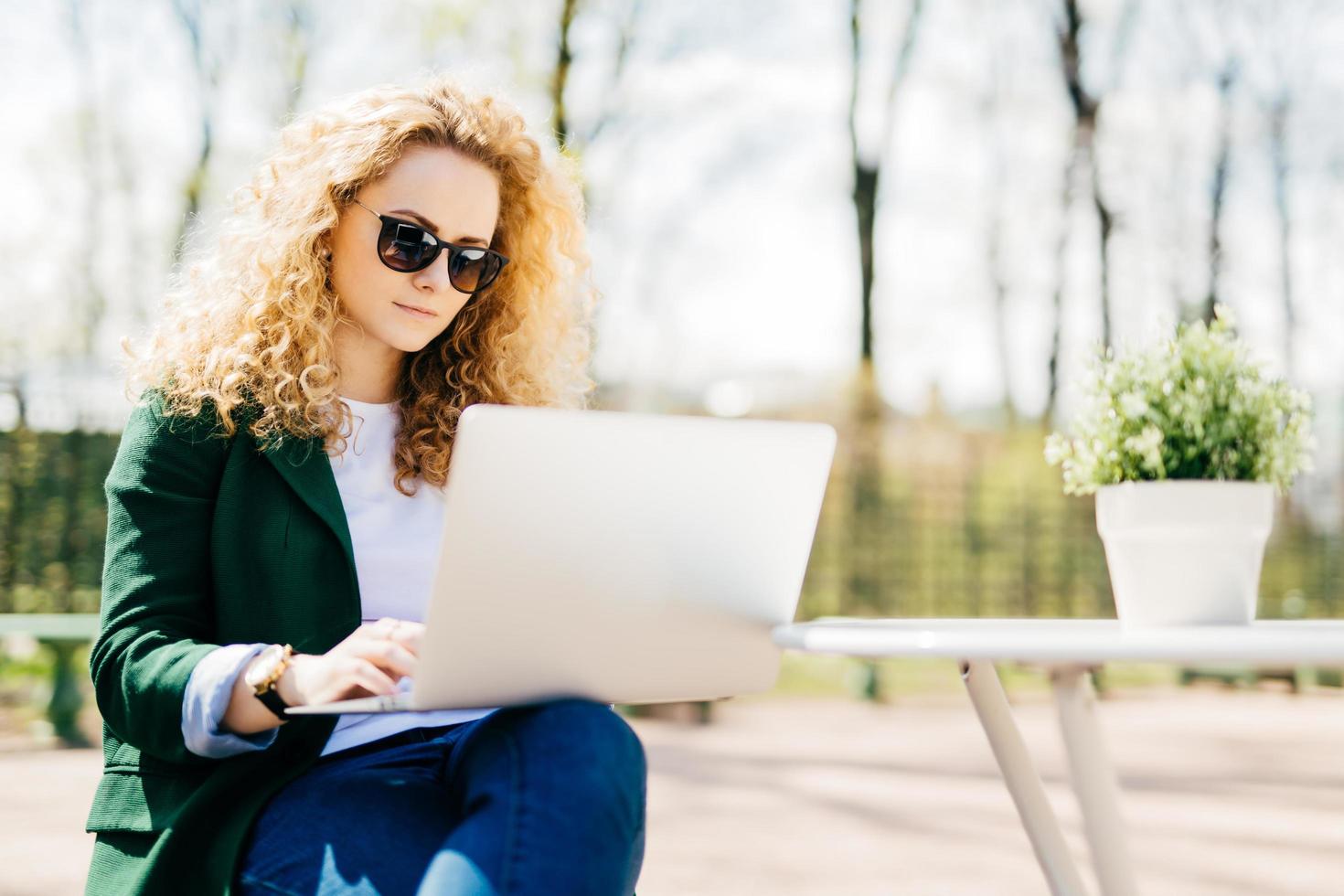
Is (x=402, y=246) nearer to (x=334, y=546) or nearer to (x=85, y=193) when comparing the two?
(x=334, y=546)

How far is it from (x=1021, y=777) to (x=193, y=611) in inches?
38.3

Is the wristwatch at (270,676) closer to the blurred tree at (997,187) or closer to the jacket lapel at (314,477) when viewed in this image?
the jacket lapel at (314,477)

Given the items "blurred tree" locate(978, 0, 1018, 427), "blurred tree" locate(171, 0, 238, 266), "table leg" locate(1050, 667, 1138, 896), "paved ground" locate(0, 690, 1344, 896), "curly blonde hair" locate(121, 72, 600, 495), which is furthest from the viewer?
"blurred tree" locate(978, 0, 1018, 427)

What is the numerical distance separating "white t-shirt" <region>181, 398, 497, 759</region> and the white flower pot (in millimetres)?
776

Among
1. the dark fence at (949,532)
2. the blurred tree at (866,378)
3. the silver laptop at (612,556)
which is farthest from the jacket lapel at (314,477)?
the dark fence at (949,532)

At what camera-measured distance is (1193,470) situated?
1.47 meters

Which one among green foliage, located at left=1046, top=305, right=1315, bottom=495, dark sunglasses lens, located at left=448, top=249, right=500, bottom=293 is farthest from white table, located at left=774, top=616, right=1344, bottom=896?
dark sunglasses lens, located at left=448, top=249, right=500, bottom=293

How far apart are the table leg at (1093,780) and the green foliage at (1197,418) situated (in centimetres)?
31

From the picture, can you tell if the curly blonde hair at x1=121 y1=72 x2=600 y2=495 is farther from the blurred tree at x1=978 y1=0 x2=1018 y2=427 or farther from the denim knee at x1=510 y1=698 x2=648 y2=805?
the blurred tree at x1=978 y1=0 x2=1018 y2=427

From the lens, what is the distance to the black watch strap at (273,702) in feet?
4.14

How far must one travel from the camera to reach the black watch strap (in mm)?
1262

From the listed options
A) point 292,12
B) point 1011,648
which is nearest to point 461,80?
point 1011,648

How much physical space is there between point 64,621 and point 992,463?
5.89 meters

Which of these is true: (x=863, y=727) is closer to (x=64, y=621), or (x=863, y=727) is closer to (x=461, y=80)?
(x=64, y=621)
